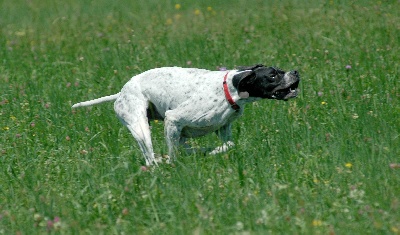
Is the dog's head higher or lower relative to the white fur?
higher

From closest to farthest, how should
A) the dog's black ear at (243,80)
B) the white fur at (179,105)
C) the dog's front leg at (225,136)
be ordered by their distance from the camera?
the dog's black ear at (243,80) < the white fur at (179,105) < the dog's front leg at (225,136)

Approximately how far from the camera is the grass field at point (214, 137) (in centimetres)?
502

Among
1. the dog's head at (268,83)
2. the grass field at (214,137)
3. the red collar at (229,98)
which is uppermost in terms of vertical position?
the dog's head at (268,83)

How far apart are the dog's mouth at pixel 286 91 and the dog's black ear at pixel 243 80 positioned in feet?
0.64

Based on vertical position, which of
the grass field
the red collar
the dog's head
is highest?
the dog's head

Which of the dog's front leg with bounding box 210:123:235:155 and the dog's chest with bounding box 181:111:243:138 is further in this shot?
the dog's front leg with bounding box 210:123:235:155

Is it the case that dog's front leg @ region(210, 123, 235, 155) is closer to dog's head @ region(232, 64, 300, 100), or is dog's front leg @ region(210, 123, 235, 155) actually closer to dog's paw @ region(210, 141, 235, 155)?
dog's paw @ region(210, 141, 235, 155)

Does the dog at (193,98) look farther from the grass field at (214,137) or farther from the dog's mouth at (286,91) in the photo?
the grass field at (214,137)

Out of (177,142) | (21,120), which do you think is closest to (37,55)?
(21,120)

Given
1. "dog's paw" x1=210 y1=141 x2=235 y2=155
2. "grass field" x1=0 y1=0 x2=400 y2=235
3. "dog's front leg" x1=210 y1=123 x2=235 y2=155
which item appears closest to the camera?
"grass field" x1=0 y1=0 x2=400 y2=235

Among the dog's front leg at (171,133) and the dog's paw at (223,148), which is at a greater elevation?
the dog's front leg at (171,133)

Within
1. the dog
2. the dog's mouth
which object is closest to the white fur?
the dog

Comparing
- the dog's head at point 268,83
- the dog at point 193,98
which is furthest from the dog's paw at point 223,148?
the dog's head at point 268,83

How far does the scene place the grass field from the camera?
502 centimetres
